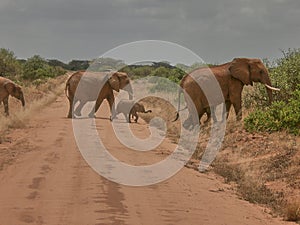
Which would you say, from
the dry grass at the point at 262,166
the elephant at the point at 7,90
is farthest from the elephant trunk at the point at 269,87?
the elephant at the point at 7,90

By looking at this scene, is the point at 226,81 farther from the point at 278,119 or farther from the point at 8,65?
the point at 8,65

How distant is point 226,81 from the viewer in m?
19.9

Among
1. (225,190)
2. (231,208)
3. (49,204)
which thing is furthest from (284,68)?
(49,204)

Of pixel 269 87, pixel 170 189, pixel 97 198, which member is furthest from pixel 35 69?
A: pixel 97 198

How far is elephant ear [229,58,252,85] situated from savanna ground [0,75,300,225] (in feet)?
12.6

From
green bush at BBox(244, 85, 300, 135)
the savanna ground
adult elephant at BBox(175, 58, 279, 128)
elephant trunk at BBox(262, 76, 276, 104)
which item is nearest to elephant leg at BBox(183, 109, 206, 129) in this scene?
adult elephant at BBox(175, 58, 279, 128)

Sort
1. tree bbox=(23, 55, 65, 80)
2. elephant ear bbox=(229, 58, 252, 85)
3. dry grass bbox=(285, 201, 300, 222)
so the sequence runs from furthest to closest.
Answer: tree bbox=(23, 55, 65, 80) → elephant ear bbox=(229, 58, 252, 85) → dry grass bbox=(285, 201, 300, 222)

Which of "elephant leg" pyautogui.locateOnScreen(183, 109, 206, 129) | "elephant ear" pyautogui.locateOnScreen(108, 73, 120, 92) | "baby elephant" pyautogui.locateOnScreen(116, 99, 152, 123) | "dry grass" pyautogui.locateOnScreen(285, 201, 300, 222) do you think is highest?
"elephant ear" pyautogui.locateOnScreen(108, 73, 120, 92)

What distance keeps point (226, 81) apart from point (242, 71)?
26.6 inches

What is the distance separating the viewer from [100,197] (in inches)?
359

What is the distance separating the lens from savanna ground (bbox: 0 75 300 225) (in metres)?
8.20

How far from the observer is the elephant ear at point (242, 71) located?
1948cm

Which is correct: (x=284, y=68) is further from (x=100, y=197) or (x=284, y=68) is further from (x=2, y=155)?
(x=100, y=197)

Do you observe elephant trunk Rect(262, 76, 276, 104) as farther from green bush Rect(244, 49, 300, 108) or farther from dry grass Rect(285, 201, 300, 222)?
dry grass Rect(285, 201, 300, 222)
